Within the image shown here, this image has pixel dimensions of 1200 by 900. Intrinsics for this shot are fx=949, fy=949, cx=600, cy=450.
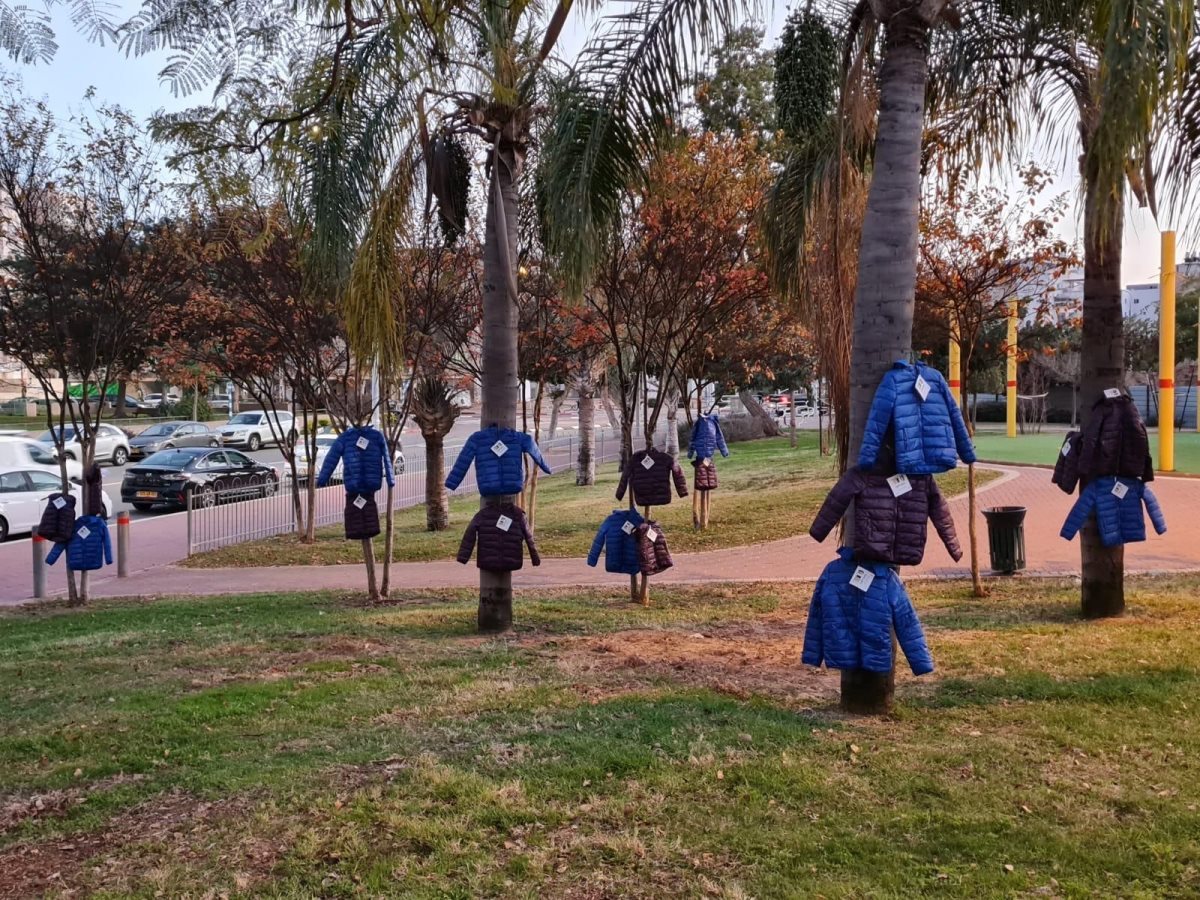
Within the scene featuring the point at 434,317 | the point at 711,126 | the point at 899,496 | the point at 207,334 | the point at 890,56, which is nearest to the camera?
the point at 899,496

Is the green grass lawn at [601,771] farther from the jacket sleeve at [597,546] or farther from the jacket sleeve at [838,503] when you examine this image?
the jacket sleeve at [597,546]

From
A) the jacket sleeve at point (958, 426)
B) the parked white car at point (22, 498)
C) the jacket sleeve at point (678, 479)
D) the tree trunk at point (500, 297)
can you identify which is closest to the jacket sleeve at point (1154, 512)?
the jacket sleeve at point (958, 426)

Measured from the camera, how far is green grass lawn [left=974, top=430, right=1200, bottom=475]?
23.0 metres

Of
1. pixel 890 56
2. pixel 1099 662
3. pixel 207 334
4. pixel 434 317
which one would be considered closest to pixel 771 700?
pixel 1099 662

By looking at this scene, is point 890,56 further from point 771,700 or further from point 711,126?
point 711,126

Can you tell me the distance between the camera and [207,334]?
16344mm

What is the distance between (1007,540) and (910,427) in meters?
6.84

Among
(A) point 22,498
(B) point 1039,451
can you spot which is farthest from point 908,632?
(B) point 1039,451

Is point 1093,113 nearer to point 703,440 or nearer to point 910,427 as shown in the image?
point 910,427

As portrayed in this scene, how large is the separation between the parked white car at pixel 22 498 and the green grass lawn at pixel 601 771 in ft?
37.5

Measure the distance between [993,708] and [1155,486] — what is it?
14.2 m

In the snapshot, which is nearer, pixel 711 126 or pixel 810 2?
pixel 810 2

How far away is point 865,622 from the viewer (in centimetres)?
503

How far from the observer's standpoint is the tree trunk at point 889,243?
5.16 metres
